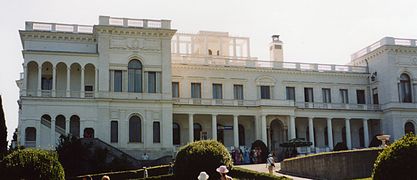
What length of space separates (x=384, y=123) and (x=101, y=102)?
108 ft

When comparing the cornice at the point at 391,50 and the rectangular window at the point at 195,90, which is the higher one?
the cornice at the point at 391,50

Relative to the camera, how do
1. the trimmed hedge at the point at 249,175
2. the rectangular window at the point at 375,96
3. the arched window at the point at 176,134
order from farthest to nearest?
the rectangular window at the point at 375,96, the arched window at the point at 176,134, the trimmed hedge at the point at 249,175

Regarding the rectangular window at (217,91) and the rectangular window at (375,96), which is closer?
the rectangular window at (217,91)

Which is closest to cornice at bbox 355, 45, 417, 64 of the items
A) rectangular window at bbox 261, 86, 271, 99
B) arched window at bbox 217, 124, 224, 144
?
rectangular window at bbox 261, 86, 271, 99

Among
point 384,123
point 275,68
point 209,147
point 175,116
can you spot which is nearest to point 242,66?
point 275,68

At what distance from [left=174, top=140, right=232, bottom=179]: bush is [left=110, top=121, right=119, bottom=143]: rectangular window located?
23.7 metres

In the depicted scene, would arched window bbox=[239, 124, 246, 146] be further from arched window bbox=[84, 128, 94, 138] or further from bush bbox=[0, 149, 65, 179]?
bush bbox=[0, 149, 65, 179]

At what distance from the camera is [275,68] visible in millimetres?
64688

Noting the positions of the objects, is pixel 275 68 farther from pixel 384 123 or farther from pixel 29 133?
pixel 29 133

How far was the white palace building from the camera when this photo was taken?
53406 millimetres

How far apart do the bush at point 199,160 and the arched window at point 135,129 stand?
24068mm

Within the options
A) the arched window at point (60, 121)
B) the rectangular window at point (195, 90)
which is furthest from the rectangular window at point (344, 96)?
the arched window at point (60, 121)

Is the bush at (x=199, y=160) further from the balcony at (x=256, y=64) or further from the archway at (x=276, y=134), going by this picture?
the archway at (x=276, y=134)

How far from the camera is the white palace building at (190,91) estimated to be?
53.4m
